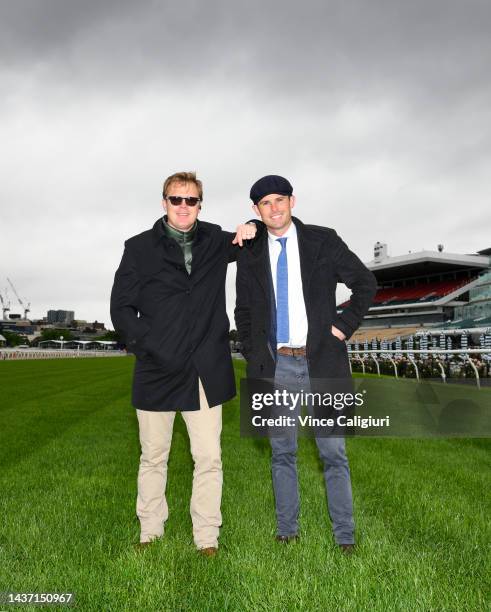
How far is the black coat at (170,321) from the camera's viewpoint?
3.66 m

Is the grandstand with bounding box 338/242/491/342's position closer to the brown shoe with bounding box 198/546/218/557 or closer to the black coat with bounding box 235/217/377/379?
the black coat with bounding box 235/217/377/379

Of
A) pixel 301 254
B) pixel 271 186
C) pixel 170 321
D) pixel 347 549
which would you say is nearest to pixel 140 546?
pixel 347 549

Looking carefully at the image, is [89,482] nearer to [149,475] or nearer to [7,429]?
[149,475]

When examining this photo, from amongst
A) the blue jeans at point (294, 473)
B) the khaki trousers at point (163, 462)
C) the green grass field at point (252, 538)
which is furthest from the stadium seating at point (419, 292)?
the khaki trousers at point (163, 462)

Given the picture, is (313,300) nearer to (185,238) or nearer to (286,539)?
(185,238)

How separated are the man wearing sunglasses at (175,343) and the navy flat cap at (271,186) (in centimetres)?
23

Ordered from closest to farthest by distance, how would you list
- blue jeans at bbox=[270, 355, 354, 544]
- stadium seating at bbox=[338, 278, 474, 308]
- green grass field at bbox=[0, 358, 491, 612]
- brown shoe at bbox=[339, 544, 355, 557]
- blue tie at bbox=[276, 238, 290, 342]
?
green grass field at bbox=[0, 358, 491, 612] → brown shoe at bbox=[339, 544, 355, 557] → blue jeans at bbox=[270, 355, 354, 544] → blue tie at bbox=[276, 238, 290, 342] → stadium seating at bbox=[338, 278, 474, 308]

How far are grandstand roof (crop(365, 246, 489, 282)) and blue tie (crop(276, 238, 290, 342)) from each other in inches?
2872

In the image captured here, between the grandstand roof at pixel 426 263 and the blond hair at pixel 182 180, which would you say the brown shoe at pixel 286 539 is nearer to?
the blond hair at pixel 182 180

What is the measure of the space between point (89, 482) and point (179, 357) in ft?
8.65

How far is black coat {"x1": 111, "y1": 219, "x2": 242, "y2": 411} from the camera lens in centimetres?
366

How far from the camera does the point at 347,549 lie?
3480 mm

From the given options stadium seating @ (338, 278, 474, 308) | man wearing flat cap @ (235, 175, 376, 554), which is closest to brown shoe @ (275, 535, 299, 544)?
man wearing flat cap @ (235, 175, 376, 554)

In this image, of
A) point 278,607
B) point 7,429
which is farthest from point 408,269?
point 278,607
